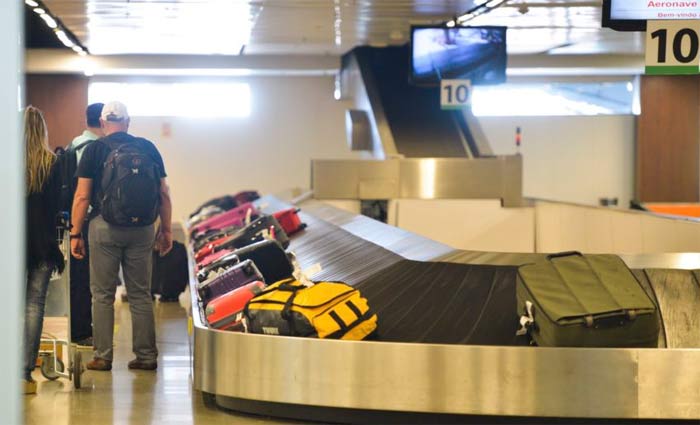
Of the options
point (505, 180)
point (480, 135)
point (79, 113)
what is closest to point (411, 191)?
point (505, 180)

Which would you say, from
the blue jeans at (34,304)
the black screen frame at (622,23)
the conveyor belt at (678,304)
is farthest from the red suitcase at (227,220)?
the conveyor belt at (678,304)

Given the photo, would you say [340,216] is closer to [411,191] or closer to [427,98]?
[411,191]

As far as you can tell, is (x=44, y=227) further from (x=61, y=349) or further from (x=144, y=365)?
(x=144, y=365)

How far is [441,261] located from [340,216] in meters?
4.54

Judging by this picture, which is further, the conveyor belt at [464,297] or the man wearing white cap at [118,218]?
the man wearing white cap at [118,218]

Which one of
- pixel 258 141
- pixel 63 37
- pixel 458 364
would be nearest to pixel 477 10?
pixel 63 37

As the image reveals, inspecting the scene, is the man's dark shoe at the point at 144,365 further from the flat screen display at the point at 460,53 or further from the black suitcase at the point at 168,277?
the flat screen display at the point at 460,53

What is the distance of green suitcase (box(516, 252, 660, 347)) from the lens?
522 centimetres

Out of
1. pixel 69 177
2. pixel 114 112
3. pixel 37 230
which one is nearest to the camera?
pixel 37 230

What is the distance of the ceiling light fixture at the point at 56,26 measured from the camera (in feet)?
42.4

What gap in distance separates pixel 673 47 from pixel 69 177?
3.85m

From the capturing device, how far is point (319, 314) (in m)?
5.57

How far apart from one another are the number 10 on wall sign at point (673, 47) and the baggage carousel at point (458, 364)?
1.73 m

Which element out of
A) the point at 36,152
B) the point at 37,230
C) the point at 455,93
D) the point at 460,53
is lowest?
the point at 37,230
